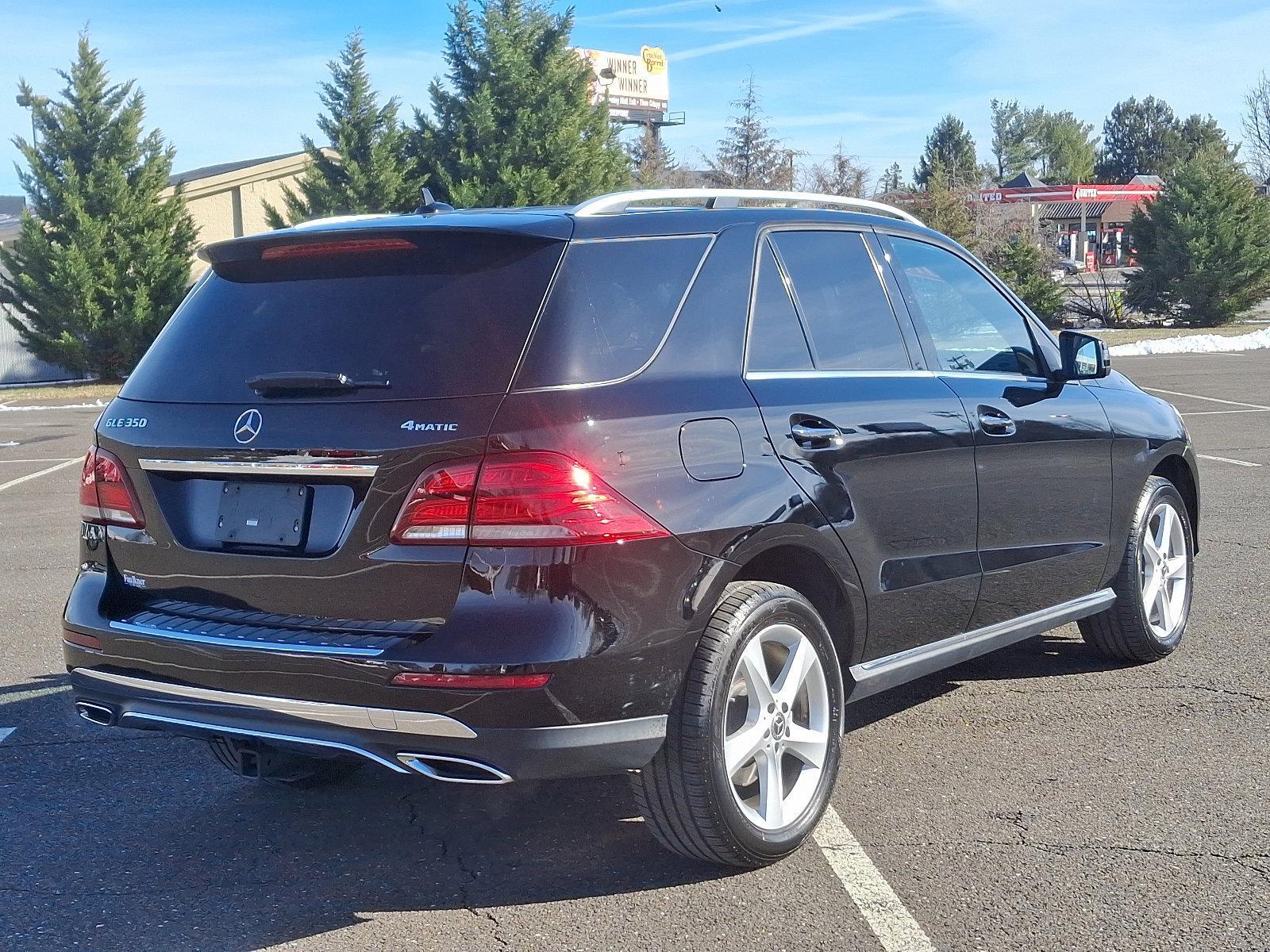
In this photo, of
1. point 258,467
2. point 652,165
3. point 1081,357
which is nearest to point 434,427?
point 258,467

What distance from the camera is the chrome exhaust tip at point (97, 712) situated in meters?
3.77

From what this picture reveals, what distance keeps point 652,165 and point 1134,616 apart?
155ft

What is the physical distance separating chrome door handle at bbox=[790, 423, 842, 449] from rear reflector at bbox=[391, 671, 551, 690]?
112 cm

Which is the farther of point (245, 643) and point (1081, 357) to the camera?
point (1081, 357)

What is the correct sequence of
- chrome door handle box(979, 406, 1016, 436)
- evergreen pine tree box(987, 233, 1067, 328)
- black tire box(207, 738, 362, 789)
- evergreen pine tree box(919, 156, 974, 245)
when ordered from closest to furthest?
black tire box(207, 738, 362, 789)
chrome door handle box(979, 406, 1016, 436)
evergreen pine tree box(987, 233, 1067, 328)
evergreen pine tree box(919, 156, 974, 245)

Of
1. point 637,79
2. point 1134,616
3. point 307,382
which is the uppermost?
point 637,79

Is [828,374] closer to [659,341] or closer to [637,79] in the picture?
[659,341]

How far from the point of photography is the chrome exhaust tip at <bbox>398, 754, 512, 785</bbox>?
3.29 meters

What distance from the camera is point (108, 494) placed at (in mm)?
3883

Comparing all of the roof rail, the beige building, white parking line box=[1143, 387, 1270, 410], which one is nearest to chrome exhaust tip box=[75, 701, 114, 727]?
the roof rail

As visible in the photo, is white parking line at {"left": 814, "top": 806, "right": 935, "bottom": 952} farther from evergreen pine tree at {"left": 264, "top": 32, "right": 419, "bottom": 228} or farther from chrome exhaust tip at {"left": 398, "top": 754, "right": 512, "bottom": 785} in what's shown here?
evergreen pine tree at {"left": 264, "top": 32, "right": 419, "bottom": 228}

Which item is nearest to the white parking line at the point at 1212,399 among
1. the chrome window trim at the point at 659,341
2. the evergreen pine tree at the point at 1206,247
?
the chrome window trim at the point at 659,341

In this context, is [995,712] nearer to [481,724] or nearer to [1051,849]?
[1051,849]

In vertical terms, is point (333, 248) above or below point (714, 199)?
below
